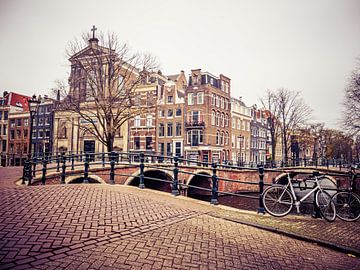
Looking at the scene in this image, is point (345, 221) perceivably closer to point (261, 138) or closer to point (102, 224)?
point (102, 224)

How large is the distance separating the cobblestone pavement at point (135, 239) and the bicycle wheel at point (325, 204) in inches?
9.9

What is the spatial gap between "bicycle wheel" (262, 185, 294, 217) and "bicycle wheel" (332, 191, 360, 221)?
3.23 feet

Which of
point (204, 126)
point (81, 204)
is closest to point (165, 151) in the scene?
point (204, 126)

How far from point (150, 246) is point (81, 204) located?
7.46 ft

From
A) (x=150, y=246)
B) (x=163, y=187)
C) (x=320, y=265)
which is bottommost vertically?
(x=163, y=187)

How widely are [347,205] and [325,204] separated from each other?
0.51m

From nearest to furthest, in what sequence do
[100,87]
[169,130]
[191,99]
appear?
[100,87], [169,130], [191,99]

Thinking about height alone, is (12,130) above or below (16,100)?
below

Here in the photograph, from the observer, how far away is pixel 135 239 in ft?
12.4

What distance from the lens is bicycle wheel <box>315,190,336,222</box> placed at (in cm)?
559

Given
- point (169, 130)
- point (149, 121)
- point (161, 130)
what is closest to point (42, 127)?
point (149, 121)

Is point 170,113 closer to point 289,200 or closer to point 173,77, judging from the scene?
point 173,77

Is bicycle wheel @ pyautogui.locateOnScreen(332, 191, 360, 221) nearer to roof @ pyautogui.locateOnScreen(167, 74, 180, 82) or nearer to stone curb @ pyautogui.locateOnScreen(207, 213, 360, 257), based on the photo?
stone curb @ pyautogui.locateOnScreen(207, 213, 360, 257)

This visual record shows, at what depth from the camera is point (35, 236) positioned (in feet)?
11.6
